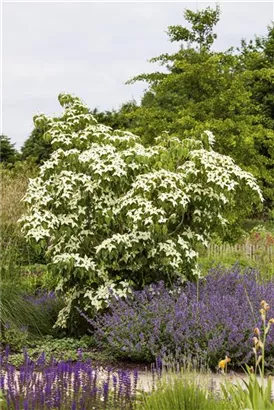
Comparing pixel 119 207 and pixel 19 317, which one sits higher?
pixel 119 207

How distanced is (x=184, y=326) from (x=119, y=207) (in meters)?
1.83

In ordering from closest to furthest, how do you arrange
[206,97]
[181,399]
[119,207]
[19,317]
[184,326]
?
1. [181,399]
2. [184,326]
3. [119,207]
4. [19,317]
5. [206,97]

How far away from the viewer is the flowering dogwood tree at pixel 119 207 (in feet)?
27.0

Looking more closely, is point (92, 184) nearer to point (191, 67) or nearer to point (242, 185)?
point (242, 185)

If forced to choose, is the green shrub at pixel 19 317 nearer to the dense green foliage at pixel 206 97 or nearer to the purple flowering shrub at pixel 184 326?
the purple flowering shrub at pixel 184 326

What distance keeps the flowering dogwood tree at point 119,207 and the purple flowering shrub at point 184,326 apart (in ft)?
1.68

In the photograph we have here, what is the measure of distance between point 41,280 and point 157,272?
3361 mm

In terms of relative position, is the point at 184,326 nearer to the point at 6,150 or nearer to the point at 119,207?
the point at 119,207

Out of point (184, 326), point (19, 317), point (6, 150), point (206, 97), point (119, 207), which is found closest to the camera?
point (184, 326)

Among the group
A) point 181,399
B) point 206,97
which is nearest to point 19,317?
point 181,399

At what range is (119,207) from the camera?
27.9ft

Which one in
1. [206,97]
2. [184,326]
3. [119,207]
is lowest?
[184,326]

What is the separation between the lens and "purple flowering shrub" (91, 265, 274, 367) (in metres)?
7.19

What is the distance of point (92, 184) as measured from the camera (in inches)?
333
